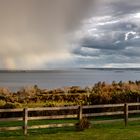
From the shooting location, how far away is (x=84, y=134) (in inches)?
793

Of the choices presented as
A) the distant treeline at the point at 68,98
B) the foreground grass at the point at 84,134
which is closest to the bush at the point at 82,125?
the foreground grass at the point at 84,134

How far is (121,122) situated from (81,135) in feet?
16.2

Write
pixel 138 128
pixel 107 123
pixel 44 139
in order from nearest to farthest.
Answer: pixel 44 139 < pixel 138 128 < pixel 107 123

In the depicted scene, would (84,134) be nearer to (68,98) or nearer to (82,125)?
(82,125)

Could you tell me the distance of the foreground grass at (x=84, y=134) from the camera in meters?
19.2

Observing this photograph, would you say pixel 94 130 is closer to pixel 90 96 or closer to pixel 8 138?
pixel 8 138

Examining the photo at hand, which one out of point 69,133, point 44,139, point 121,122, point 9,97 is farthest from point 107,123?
point 9,97

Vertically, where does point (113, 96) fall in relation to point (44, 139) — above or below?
above

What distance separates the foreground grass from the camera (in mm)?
19188

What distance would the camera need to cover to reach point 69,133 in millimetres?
20469

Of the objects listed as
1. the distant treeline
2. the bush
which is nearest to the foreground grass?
the bush

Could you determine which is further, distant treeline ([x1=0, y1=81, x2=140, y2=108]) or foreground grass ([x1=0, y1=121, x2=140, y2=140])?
distant treeline ([x1=0, y1=81, x2=140, y2=108])

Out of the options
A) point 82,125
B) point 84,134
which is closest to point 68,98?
point 82,125

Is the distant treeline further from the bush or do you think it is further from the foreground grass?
the bush
